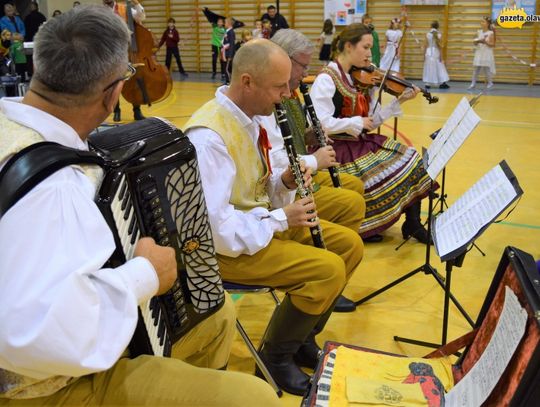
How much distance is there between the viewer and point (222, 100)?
224cm

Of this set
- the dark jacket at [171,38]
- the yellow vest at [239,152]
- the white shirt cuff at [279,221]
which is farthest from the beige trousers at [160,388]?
the dark jacket at [171,38]

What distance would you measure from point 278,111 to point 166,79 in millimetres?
4994

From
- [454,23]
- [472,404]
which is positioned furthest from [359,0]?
[472,404]

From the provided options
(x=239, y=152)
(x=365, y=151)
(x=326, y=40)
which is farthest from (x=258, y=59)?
(x=326, y=40)

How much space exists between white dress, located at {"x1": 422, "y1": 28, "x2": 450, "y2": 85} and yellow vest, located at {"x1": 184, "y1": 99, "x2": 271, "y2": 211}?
952cm

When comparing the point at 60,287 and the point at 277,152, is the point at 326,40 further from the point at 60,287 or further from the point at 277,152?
the point at 60,287

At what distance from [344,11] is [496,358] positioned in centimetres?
1200

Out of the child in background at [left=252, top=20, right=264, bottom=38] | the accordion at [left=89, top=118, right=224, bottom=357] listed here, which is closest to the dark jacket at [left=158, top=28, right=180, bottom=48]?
the child in background at [left=252, top=20, right=264, bottom=38]

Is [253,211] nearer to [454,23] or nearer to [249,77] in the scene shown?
[249,77]

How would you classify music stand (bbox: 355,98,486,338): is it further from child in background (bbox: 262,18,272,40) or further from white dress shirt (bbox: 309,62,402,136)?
child in background (bbox: 262,18,272,40)

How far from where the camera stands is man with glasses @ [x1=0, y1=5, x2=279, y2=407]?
39.6 inches

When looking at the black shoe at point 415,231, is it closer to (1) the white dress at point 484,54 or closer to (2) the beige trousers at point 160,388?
(2) the beige trousers at point 160,388

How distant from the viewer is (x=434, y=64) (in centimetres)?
1096

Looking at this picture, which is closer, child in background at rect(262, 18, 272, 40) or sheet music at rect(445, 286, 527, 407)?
sheet music at rect(445, 286, 527, 407)
